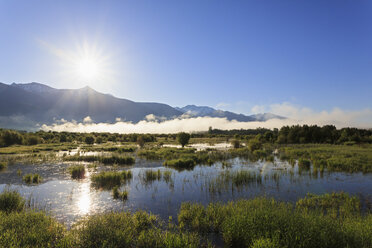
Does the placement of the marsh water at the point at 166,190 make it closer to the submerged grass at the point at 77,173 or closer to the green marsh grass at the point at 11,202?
the submerged grass at the point at 77,173

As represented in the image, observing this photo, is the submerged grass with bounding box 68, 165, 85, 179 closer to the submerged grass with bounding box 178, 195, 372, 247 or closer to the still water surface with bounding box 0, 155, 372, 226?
the still water surface with bounding box 0, 155, 372, 226

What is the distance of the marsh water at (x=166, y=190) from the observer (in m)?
14.9

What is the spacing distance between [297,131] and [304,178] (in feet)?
219

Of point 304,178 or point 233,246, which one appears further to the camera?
point 304,178

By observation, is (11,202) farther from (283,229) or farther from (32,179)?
(283,229)

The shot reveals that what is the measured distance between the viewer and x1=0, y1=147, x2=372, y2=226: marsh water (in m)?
14.9

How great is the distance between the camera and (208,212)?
1270 centimetres

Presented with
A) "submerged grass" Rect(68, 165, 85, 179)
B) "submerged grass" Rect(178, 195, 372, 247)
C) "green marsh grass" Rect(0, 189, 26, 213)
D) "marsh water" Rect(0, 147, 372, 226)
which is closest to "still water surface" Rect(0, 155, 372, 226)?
"marsh water" Rect(0, 147, 372, 226)

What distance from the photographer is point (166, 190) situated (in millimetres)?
19203

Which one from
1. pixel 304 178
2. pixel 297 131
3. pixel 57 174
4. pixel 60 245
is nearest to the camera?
pixel 60 245

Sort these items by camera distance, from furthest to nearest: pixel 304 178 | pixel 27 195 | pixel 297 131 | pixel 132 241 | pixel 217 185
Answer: pixel 297 131, pixel 304 178, pixel 217 185, pixel 27 195, pixel 132 241

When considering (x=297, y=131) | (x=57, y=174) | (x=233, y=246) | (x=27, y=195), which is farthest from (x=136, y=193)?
(x=297, y=131)

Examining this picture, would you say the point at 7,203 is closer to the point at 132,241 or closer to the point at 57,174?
the point at 132,241

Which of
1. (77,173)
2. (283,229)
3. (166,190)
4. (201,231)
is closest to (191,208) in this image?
(201,231)
